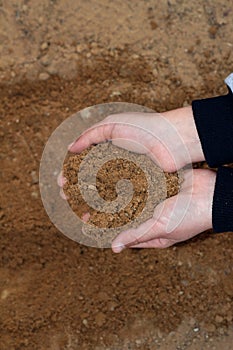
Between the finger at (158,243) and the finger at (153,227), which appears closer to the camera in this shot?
the finger at (153,227)

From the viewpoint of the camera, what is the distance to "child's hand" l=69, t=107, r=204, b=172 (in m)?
1.73

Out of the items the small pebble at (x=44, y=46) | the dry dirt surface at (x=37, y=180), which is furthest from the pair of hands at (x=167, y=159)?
the small pebble at (x=44, y=46)

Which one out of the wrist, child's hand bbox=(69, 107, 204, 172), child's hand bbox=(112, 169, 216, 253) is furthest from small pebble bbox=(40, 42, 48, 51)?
child's hand bbox=(112, 169, 216, 253)

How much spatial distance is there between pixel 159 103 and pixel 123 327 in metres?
0.74

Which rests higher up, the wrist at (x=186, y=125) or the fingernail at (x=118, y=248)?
the wrist at (x=186, y=125)

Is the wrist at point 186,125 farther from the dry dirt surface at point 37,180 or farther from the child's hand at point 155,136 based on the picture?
the dry dirt surface at point 37,180

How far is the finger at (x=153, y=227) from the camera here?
1.68 metres

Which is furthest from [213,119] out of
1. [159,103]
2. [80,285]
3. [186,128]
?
[80,285]

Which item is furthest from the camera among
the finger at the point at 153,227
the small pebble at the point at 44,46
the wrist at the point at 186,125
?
the small pebble at the point at 44,46

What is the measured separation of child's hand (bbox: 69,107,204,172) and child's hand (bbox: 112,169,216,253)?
7 cm

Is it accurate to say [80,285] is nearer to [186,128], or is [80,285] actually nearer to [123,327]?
[123,327]

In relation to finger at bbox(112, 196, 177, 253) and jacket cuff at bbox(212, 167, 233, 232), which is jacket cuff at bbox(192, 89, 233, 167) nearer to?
jacket cuff at bbox(212, 167, 233, 232)

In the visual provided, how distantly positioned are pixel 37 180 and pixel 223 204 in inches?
24.4

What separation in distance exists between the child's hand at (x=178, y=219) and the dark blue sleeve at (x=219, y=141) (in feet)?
0.19
